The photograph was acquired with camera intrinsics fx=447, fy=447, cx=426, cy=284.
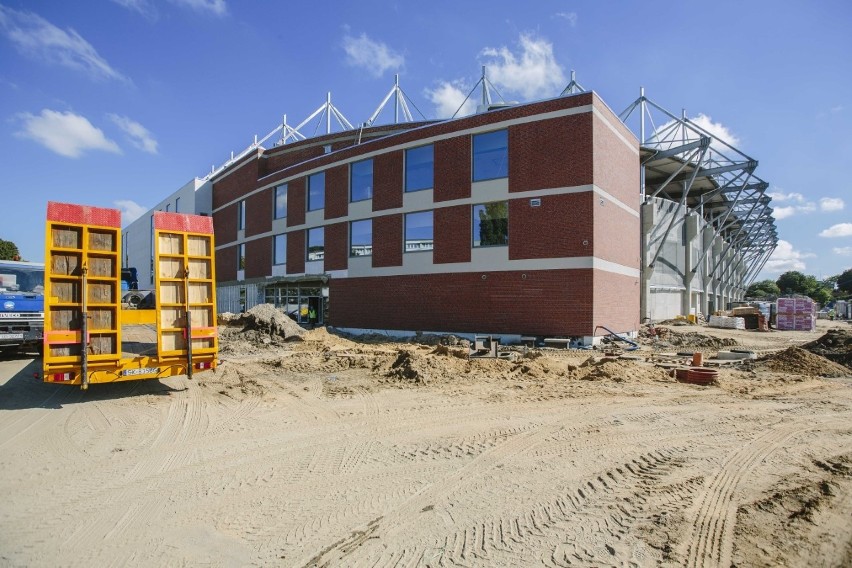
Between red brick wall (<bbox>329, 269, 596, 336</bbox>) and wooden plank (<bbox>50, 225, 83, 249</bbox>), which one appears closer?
wooden plank (<bbox>50, 225, 83, 249</bbox>)

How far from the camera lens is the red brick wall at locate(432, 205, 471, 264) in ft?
69.5

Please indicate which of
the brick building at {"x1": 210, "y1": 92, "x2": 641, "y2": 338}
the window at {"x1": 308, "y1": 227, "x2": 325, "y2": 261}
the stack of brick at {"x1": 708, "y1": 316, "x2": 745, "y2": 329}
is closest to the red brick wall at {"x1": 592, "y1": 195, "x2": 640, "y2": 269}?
the brick building at {"x1": 210, "y1": 92, "x2": 641, "y2": 338}

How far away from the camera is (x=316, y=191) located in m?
28.5

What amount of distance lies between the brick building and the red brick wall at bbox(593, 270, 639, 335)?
9cm

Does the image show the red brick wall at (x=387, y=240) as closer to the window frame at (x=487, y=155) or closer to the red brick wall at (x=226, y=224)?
the window frame at (x=487, y=155)

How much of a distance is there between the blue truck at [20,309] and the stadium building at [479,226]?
47.0 ft

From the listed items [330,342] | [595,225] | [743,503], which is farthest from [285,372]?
[595,225]

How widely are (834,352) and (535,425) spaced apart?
44.0 feet

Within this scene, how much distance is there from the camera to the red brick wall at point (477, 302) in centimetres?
1855

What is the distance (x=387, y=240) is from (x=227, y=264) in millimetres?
19407

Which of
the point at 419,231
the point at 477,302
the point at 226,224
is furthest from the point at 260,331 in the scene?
the point at 226,224

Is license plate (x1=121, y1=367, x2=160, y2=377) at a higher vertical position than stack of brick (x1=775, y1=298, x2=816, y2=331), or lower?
higher

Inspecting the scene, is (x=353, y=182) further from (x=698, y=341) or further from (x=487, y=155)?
(x=698, y=341)

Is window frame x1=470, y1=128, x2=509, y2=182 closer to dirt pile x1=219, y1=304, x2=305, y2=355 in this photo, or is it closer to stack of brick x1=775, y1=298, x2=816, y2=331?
dirt pile x1=219, y1=304, x2=305, y2=355
